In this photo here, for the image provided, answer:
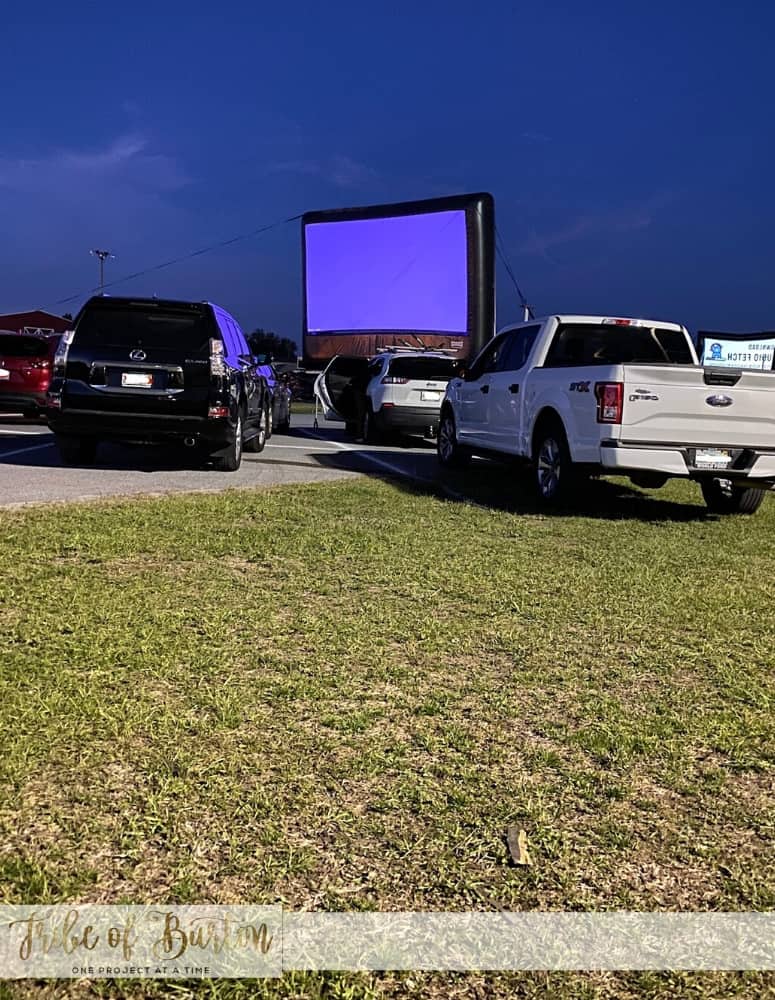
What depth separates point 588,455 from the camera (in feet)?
27.1

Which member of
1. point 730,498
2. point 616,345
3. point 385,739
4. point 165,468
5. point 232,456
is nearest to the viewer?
point 385,739

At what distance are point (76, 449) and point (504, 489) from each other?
5113 millimetres

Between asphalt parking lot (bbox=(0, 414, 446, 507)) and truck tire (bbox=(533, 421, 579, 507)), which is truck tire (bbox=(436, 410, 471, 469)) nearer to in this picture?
asphalt parking lot (bbox=(0, 414, 446, 507))

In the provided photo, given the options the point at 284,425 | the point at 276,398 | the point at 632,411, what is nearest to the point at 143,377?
the point at 632,411

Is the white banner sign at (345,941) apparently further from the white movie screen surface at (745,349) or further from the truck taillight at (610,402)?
the white movie screen surface at (745,349)

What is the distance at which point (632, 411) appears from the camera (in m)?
Result: 7.91

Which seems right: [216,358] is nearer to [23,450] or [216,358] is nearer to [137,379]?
[137,379]

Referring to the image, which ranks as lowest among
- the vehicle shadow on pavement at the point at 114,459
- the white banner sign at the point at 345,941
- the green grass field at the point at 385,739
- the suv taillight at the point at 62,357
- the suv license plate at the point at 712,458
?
the white banner sign at the point at 345,941

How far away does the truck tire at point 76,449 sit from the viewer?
11.0m

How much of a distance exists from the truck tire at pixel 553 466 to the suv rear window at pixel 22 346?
31.2 ft

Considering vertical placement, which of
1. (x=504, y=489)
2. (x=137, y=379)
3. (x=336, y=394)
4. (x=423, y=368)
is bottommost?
(x=504, y=489)

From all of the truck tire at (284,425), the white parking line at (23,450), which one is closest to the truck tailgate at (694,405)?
the white parking line at (23,450)

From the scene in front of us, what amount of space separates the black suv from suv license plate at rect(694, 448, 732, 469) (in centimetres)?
510

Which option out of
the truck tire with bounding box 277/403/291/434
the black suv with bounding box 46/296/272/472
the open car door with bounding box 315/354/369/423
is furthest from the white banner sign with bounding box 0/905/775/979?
the truck tire with bounding box 277/403/291/434
